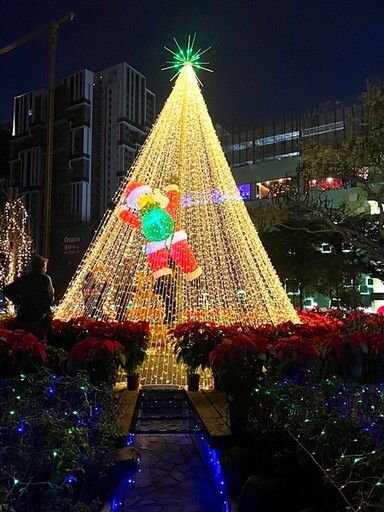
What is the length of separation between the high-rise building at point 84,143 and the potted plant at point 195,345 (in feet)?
174

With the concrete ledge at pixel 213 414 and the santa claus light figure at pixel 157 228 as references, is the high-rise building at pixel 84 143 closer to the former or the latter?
the santa claus light figure at pixel 157 228

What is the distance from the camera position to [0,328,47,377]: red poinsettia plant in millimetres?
4723

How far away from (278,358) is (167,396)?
215 centimetres

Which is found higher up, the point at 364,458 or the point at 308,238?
the point at 308,238

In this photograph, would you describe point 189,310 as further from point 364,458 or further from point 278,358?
point 364,458

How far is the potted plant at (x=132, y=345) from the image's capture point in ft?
20.0

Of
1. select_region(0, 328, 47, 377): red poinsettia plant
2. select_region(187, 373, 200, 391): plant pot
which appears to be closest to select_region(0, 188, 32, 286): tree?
select_region(187, 373, 200, 391): plant pot

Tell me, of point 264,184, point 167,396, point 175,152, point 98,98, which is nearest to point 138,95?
point 98,98

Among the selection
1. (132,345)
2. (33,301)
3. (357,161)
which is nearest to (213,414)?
(132,345)

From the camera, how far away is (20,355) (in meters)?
4.76

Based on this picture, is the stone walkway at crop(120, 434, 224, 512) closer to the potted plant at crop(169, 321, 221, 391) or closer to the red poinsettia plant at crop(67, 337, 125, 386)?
the red poinsettia plant at crop(67, 337, 125, 386)

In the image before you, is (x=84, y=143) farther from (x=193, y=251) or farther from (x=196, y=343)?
(x=196, y=343)

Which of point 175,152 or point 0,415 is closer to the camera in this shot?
point 0,415

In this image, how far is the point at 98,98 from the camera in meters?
63.8
